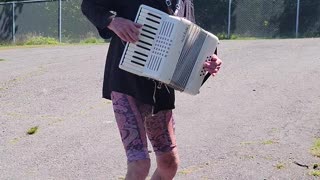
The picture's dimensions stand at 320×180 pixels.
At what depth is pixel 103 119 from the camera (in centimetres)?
795

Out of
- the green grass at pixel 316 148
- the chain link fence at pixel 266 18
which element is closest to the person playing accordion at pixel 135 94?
the green grass at pixel 316 148

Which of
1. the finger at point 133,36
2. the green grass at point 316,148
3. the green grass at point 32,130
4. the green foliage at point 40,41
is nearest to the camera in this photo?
the finger at point 133,36

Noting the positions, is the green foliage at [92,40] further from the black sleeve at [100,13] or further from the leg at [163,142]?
the black sleeve at [100,13]

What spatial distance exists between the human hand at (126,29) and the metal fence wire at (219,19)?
2180cm

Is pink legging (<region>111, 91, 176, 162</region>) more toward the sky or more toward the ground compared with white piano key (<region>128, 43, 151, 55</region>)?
more toward the ground

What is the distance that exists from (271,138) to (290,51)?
7895mm

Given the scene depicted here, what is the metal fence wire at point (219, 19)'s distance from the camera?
2506 cm

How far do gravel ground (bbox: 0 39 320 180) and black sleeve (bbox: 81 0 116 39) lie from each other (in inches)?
87.8

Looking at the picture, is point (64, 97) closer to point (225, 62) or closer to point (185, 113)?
point (185, 113)

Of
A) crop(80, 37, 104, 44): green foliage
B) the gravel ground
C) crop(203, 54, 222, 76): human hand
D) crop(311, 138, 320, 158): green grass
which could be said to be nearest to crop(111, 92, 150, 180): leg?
crop(203, 54, 222, 76): human hand

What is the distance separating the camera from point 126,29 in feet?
11.9

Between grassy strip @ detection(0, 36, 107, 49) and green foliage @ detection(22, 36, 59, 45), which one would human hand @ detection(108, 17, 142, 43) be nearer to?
grassy strip @ detection(0, 36, 107, 49)

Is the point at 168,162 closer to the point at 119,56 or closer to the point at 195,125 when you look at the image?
the point at 119,56

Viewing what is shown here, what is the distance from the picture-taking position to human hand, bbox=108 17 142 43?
3.62 m
